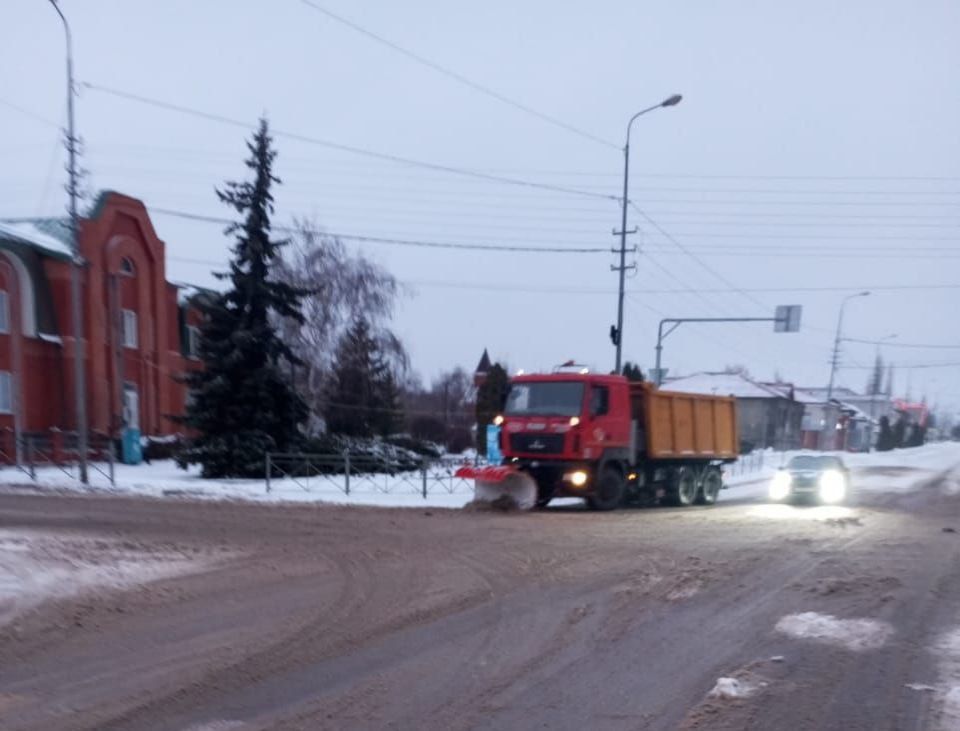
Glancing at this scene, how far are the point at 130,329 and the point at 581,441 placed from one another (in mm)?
26966

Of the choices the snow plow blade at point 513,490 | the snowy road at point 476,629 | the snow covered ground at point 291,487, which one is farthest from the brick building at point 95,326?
the snowy road at point 476,629

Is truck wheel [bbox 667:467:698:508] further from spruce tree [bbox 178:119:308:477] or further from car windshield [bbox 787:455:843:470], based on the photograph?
spruce tree [bbox 178:119:308:477]

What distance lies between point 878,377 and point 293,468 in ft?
401

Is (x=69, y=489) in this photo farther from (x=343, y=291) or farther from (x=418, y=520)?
(x=343, y=291)

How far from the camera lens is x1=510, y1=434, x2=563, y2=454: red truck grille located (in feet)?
70.0

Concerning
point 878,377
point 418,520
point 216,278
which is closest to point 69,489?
point 216,278

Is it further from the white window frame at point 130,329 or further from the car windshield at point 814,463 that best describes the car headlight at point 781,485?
the white window frame at point 130,329

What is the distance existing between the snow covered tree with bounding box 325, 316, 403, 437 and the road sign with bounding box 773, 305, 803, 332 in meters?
16.7

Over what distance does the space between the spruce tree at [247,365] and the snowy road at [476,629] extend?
12.5 m

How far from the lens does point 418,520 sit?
19.2 meters

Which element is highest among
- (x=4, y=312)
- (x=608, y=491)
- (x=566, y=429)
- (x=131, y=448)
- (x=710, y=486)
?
(x=4, y=312)

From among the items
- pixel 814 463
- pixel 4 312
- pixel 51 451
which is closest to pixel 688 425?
pixel 814 463

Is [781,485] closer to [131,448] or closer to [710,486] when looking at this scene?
[710,486]

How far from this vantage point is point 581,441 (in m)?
21.2
